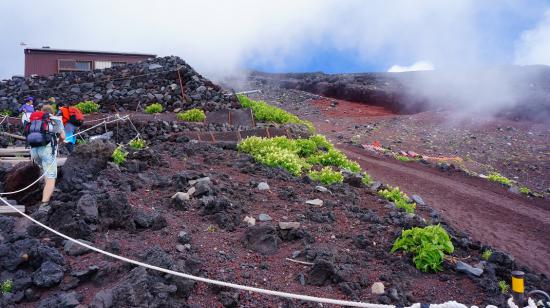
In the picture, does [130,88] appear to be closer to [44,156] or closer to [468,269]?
[44,156]

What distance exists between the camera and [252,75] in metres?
47.0

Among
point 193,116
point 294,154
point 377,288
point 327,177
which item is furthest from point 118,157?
point 193,116

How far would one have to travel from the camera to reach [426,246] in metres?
5.06

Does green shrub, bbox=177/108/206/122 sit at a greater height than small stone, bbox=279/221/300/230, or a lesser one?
greater

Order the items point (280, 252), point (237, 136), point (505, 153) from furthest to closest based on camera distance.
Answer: point (505, 153)
point (237, 136)
point (280, 252)

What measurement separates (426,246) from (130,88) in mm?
15744

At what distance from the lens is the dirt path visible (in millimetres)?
8172

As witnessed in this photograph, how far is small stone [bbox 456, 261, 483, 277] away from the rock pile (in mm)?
11585

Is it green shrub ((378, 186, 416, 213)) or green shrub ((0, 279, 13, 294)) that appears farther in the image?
green shrub ((378, 186, 416, 213))

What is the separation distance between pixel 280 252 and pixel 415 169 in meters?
10.3

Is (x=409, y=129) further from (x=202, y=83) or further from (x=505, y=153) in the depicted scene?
(x=202, y=83)

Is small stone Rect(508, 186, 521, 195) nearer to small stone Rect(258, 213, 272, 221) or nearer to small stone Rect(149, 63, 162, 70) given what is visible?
small stone Rect(258, 213, 272, 221)

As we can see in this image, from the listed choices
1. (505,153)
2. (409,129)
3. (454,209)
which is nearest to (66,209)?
(454,209)

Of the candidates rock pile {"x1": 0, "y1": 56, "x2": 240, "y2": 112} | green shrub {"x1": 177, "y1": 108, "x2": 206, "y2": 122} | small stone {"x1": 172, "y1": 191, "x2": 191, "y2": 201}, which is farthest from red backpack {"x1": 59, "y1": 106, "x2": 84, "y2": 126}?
rock pile {"x1": 0, "y1": 56, "x2": 240, "y2": 112}
